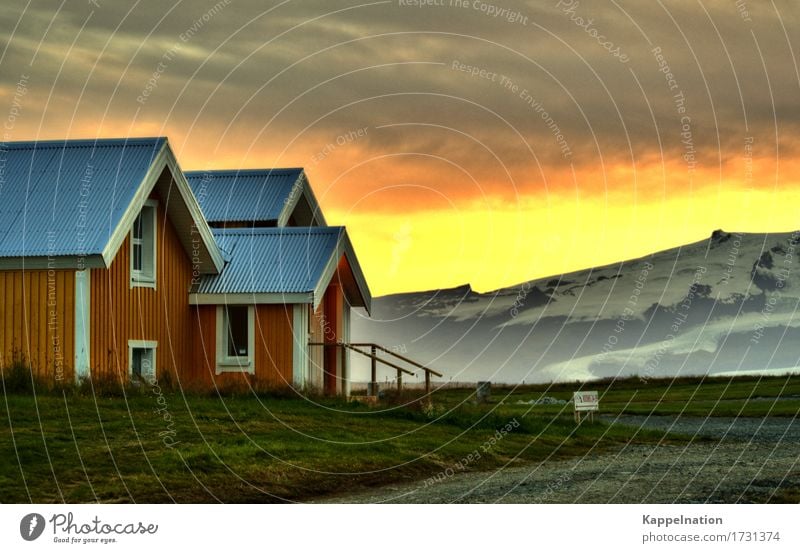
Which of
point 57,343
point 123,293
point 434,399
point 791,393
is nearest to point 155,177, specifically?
point 123,293

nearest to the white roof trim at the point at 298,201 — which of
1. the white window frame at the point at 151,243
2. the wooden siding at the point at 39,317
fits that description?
the white window frame at the point at 151,243

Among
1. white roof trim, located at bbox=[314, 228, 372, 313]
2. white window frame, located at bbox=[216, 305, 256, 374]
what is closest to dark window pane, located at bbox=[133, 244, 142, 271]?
white window frame, located at bbox=[216, 305, 256, 374]

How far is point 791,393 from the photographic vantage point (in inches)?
2267

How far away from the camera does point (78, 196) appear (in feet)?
105

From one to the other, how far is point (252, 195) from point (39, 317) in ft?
46.4

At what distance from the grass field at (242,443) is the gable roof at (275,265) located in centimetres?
391

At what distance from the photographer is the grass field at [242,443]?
1966cm

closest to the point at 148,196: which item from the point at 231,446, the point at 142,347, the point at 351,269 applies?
the point at 142,347

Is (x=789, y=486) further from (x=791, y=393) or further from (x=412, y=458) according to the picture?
(x=791, y=393)

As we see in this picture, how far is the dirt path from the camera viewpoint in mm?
19828

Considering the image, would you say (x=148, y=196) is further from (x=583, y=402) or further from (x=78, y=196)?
(x=583, y=402)

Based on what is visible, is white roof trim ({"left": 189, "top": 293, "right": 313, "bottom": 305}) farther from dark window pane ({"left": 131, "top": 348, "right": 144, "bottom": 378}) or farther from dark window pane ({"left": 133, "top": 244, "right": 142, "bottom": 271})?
dark window pane ({"left": 131, "top": 348, "right": 144, "bottom": 378})

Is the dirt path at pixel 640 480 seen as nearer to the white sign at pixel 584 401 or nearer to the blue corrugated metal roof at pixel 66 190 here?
the white sign at pixel 584 401

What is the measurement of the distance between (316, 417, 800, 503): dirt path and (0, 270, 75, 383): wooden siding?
40.1ft
